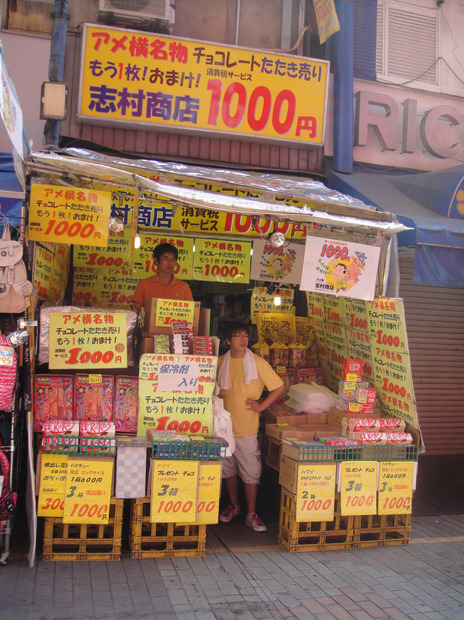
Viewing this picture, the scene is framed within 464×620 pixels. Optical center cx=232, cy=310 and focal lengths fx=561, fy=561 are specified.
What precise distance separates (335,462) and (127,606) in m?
2.33

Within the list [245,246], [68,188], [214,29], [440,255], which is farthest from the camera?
[214,29]

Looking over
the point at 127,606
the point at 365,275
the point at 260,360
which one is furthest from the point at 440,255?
the point at 127,606

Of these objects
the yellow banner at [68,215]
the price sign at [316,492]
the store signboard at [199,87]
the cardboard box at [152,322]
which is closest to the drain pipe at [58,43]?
the store signboard at [199,87]

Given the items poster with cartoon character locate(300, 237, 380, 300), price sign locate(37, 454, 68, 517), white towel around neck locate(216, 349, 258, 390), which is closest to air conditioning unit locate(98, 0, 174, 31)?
poster with cartoon character locate(300, 237, 380, 300)

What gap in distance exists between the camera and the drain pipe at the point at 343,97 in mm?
8383

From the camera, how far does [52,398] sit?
532 centimetres

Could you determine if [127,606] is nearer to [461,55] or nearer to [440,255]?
[440,255]

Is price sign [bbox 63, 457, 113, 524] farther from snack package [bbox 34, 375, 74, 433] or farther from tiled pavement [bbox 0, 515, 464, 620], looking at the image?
snack package [bbox 34, 375, 74, 433]

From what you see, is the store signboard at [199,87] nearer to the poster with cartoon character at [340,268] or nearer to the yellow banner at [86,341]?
the poster with cartoon character at [340,268]

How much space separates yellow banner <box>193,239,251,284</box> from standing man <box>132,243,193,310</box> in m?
1.01

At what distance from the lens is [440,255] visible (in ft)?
21.4

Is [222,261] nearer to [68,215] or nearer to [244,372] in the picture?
[244,372]

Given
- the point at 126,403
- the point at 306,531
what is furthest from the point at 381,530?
the point at 126,403

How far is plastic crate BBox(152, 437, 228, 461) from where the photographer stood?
506 centimetres
